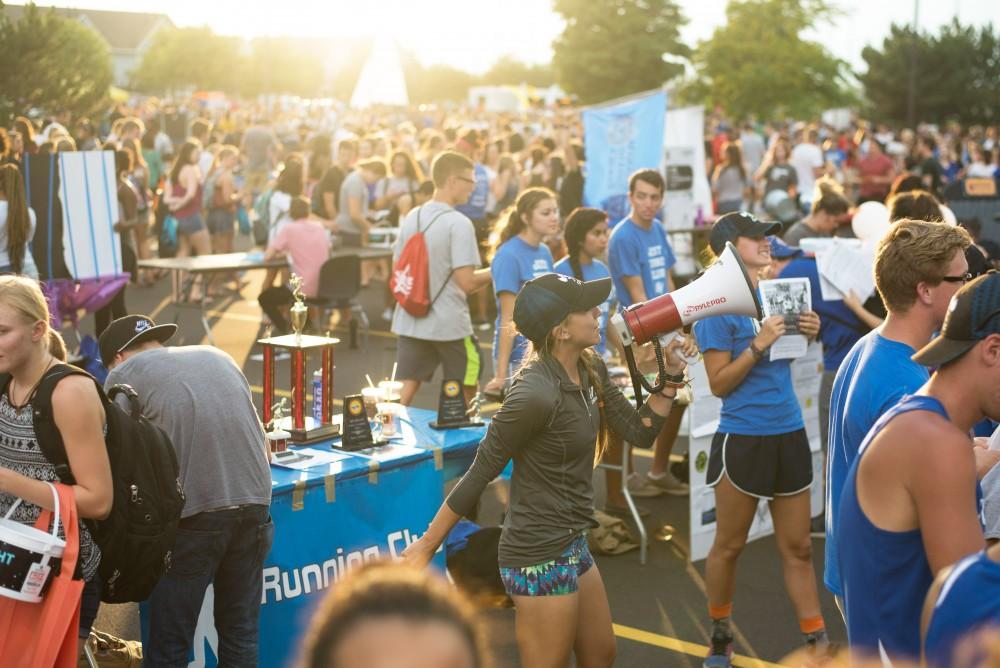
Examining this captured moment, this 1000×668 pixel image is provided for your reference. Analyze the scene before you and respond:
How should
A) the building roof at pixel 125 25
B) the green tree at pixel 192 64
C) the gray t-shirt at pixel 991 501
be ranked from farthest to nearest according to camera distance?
the building roof at pixel 125 25 → the green tree at pixel 192 64 → the gray t-shirt at pixel 991 501

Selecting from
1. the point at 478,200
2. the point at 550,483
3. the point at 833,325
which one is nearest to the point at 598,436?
the point at 550,483

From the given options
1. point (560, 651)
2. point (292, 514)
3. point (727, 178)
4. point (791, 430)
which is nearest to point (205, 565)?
point (292, 514)

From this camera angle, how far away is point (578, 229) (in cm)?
689

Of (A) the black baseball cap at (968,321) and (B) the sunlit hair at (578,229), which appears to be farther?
(B) the sunlit hair at (578,229)

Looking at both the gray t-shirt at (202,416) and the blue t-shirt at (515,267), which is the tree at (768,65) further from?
the gray t-shirt at (202,416)

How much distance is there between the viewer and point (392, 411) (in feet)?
19.1

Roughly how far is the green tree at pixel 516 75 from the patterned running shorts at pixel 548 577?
105722mm

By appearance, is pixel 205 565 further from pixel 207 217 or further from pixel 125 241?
pixel 207 217

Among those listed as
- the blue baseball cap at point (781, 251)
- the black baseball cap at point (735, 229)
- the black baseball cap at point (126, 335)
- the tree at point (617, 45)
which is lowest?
the black baseball cap at point (126, 335)

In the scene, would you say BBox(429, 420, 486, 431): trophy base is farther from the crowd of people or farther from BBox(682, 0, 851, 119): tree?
BBox(682, 0, 851, 119): tree

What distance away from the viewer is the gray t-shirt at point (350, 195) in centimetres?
1369

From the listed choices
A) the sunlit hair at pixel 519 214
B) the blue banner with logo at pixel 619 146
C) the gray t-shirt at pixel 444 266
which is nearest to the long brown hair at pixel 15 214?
the gray t-shirt at pixel 444 266

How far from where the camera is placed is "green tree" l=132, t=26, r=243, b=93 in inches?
3364

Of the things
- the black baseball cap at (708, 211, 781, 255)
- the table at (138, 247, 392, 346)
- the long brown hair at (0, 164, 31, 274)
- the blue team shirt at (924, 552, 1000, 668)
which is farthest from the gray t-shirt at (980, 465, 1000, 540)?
the table at (138, 247, 392, 346)
